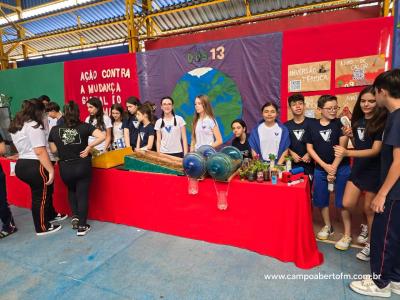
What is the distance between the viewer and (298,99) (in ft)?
9.37

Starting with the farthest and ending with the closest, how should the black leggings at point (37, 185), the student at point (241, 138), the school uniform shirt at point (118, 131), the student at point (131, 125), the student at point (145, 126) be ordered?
the school uniform shirt at point (118, 131), the student at point (131, 125), the student at point (145, 126), the student at point (241, 138), the black leggings at point (37, 185)

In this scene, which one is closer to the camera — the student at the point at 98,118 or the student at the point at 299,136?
the student at the point at 299,136

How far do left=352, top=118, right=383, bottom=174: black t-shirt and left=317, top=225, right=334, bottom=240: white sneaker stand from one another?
762mm

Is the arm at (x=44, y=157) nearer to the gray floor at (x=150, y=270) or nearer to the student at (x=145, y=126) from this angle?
the gray floor at (x=150, y=270)

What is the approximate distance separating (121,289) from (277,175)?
5.37ft

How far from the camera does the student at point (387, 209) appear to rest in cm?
177

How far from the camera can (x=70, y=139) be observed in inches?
119

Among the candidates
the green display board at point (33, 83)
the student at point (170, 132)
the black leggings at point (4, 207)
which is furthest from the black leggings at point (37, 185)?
the green display board at point (33, 83)

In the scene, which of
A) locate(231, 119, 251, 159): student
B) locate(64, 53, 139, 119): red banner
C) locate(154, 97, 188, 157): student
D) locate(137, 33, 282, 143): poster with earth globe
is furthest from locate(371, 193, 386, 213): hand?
locate(64, 53, 139, 119): red banner

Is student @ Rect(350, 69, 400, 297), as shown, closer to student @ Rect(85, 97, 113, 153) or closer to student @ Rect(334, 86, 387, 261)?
student @ Rect(334, 86, 387, 261)

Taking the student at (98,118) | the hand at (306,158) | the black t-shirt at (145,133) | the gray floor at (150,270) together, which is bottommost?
the gray floor at (150,270)

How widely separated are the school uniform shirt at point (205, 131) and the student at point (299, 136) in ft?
2.94

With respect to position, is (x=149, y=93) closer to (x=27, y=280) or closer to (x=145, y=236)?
(x=145, y=236)

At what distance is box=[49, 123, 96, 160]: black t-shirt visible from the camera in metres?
3.02
